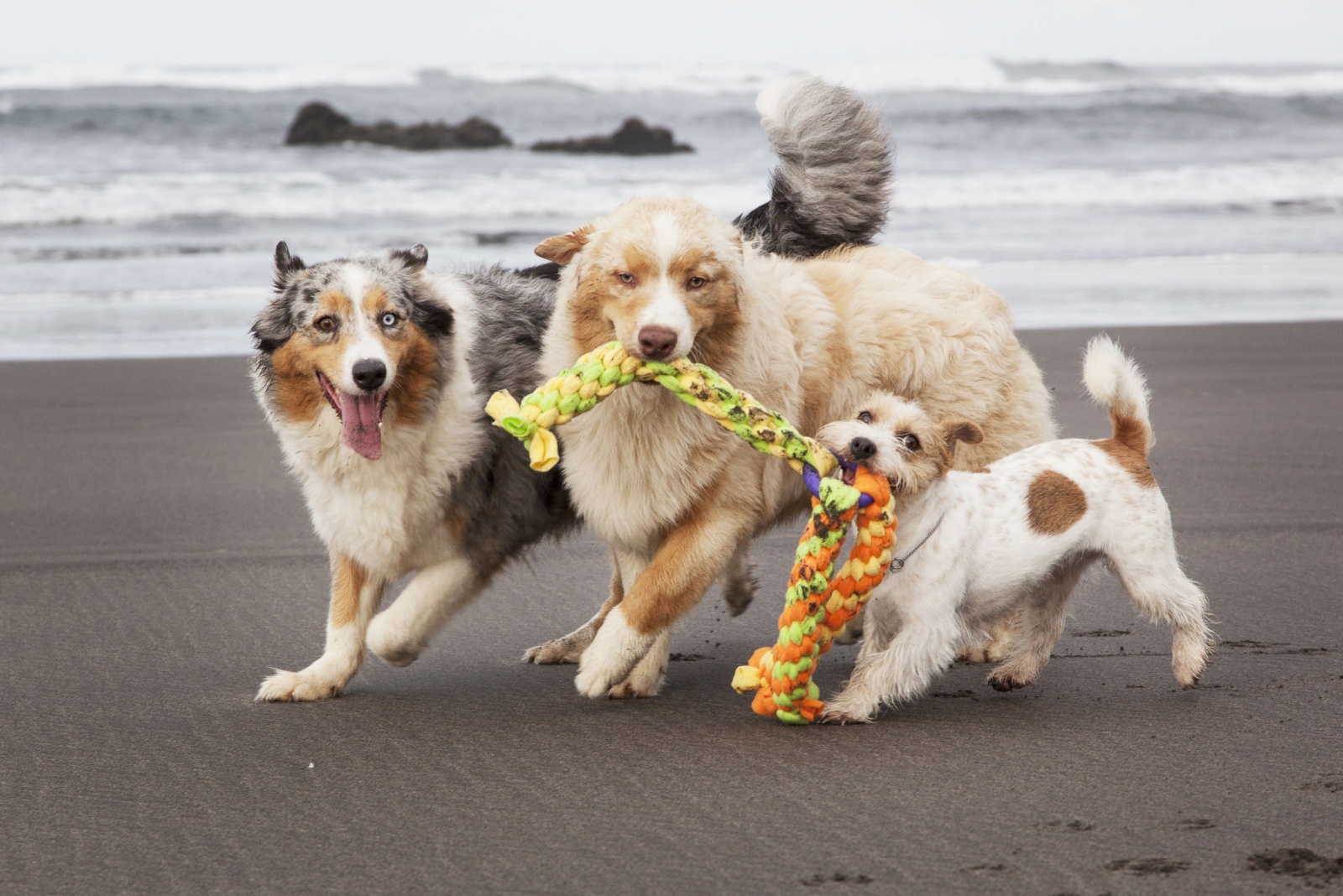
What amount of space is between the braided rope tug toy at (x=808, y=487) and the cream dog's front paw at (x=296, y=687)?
3.43 ft

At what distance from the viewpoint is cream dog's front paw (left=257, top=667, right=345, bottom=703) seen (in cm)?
429

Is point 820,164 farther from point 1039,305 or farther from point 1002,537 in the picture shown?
point 1039,305

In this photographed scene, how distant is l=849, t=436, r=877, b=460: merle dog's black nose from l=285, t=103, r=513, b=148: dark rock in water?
77.7 ft

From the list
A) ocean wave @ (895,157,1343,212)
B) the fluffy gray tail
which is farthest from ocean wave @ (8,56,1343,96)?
the fluffy gray tail

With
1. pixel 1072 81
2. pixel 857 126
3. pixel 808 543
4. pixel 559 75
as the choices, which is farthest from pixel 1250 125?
pixel 808 543

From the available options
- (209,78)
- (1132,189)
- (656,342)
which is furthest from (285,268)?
(209,78)

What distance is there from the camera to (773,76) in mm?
33906

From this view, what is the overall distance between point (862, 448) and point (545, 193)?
17833 mm

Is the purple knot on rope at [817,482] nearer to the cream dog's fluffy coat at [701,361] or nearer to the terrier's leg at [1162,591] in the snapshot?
the cream dog's fluffy coat at [701,361]

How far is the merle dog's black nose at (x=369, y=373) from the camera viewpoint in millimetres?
4137

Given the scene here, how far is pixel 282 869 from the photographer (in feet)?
9.75

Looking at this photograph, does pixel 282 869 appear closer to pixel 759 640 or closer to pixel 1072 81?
pixel 759 640

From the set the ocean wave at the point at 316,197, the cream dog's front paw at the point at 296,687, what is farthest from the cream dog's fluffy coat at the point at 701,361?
the ocean wave at the point at 316,197

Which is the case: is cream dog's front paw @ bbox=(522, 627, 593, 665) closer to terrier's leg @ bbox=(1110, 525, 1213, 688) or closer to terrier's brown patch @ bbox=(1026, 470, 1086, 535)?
terrier's brown patch @ bbox=(1026, 470, 1086, 535)
